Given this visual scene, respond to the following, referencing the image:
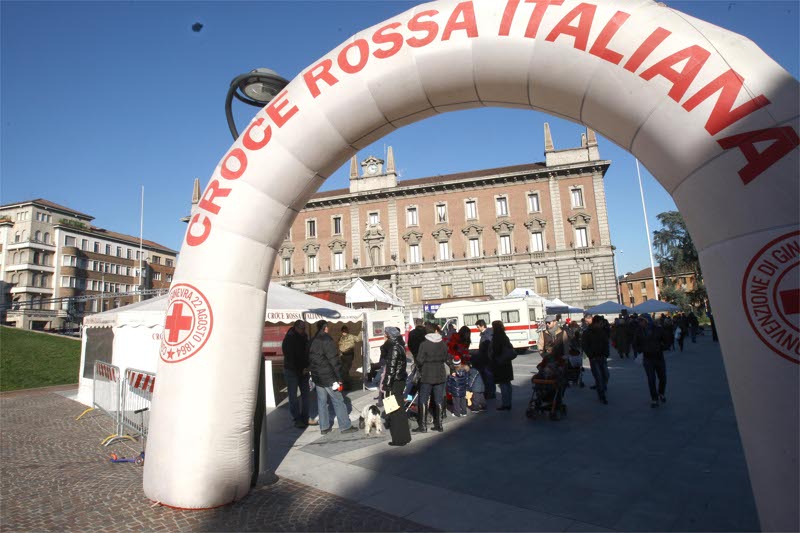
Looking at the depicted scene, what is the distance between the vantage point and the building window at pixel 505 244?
142 ft

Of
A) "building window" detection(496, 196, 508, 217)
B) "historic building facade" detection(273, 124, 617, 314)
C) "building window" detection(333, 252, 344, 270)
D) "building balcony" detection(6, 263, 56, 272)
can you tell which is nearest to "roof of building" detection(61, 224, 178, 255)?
"building balcony" detection(6, 263, 56, 272)

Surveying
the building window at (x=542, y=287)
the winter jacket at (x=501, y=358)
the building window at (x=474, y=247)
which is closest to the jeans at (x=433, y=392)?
the winter jacket at (x=501, y=358)

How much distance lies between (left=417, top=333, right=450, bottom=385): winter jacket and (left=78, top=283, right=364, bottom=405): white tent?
4.54 metres

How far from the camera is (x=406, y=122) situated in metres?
5.02

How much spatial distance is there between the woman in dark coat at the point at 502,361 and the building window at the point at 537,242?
1401 inches

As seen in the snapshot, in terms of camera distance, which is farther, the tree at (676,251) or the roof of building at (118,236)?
the roof of building at (118,236)

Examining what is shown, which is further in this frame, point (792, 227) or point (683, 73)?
point (683, 73)

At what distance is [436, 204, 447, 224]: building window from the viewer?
45.2 metres

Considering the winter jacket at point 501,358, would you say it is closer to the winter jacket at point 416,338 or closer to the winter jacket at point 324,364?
the winter jacket at point 416,338

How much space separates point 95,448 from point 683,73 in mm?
9230

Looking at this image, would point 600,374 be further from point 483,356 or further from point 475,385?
point 475,385

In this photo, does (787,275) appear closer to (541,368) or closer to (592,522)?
(592,522)

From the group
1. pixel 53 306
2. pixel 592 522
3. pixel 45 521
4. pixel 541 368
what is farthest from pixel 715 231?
pixel 53 306

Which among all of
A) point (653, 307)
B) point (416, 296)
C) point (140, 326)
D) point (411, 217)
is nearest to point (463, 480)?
point (140, 326)
